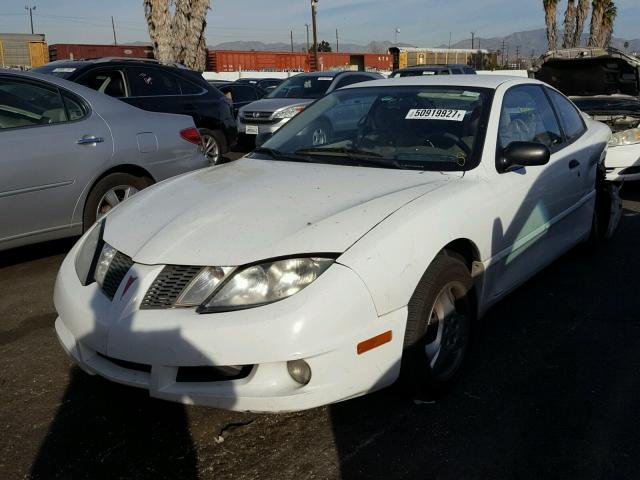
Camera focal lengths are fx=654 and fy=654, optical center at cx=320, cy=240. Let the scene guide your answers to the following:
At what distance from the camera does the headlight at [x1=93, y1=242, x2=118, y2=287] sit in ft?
9.36

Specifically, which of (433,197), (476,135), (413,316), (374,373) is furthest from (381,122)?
(374,373)

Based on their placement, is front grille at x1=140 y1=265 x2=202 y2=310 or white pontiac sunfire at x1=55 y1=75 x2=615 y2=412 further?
front grille at x1=140 y1=265 x2=202 y2=310

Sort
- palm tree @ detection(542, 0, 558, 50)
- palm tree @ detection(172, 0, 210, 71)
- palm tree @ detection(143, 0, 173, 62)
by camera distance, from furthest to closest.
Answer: palm tree @ detection(542, 0, 558, 50) < palm tree @ detection(172, 0, 210, 71) < palm tree @ detection(143, 0, 173, 62)

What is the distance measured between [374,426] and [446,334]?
56 cm

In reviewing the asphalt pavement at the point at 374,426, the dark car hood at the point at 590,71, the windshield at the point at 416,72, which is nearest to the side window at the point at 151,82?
the asphalt pavement at the point at 374,426

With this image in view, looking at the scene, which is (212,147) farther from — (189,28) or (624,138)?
(189,28)

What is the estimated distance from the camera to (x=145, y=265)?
2.66 meters

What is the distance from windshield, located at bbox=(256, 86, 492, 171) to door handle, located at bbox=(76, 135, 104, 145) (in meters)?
1.57

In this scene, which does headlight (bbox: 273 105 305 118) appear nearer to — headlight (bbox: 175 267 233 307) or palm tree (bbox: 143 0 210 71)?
palm tree (bbox: 143 0 210 71)

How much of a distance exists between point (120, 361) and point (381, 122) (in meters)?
2.12

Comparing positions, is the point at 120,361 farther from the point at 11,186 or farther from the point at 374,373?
the point at 11,186

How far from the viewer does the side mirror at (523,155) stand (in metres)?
3.44

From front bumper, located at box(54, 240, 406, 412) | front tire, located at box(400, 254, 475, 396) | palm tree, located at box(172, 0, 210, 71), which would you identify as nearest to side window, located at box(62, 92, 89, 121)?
front bumper, located at box(54, 240, 406, 412)

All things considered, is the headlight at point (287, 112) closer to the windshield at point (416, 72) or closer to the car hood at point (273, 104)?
the car hood at point (273, 104)
